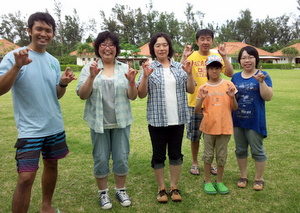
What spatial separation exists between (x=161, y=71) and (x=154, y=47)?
315 millimetres

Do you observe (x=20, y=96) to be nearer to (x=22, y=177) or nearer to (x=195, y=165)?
(x=22, y=177)

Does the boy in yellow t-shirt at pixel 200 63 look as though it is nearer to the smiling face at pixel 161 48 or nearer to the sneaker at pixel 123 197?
the smiling face at pixel 161 48

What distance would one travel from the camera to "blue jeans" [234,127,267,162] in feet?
9.89

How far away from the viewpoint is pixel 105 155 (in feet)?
8.85

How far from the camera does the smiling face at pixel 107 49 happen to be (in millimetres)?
2578

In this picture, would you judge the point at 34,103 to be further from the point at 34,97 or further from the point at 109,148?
the point at 109,148

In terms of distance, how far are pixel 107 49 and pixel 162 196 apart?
1745mm

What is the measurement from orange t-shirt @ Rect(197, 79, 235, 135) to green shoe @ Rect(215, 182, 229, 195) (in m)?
0.66

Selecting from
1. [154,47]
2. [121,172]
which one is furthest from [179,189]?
[154,47]

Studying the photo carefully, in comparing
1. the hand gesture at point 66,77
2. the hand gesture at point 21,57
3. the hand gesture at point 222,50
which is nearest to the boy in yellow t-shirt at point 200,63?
the hand gesture at point 222,50

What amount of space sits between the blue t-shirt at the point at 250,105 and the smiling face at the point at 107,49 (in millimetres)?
1583

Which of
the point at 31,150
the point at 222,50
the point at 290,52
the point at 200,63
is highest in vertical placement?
the point at 290,52

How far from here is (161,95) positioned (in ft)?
8.93

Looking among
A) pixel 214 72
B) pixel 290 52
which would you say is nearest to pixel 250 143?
pixel 214 72
